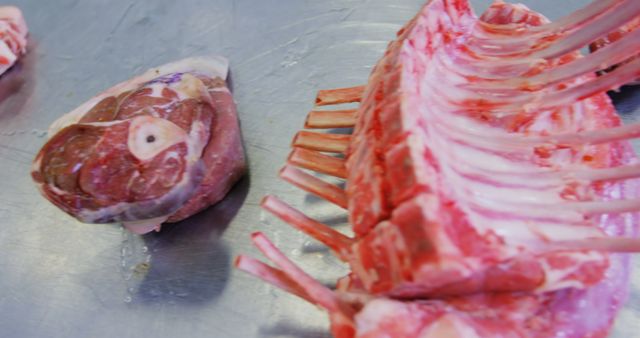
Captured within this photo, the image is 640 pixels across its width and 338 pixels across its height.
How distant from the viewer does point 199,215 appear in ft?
7.01

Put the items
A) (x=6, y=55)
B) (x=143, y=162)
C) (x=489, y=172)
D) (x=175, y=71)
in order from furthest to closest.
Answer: (x=6, y=55)
(x=175, y=71)
(x=143, y=162)
(x=489, y=172)

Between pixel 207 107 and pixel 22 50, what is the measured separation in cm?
144

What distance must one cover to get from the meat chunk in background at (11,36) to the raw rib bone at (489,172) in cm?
192

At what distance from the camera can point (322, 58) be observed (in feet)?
8.38

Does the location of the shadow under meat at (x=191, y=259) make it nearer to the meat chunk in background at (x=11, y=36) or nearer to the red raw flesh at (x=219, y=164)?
the red raw flesh at (x=219, y=164)

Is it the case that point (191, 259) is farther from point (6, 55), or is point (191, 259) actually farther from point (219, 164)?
point (6, 55)

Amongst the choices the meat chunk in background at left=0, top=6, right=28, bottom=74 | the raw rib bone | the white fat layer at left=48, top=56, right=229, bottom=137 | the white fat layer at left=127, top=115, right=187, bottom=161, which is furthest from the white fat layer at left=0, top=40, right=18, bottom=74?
the raw rib bone

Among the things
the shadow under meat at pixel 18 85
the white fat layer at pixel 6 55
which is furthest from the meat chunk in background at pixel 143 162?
the white fat layer at pixel 6 55

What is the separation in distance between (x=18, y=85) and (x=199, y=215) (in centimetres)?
144

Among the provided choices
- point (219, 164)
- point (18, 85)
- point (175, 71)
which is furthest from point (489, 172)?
point (18, 85)

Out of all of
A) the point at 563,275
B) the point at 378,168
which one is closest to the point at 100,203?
the point at 378,168

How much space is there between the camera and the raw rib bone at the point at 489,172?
3.94ft

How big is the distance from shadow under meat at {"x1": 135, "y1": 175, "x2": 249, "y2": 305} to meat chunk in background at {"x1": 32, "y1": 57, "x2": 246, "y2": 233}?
0.06 metres

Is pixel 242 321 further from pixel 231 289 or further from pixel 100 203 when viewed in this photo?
pixel 100 203
